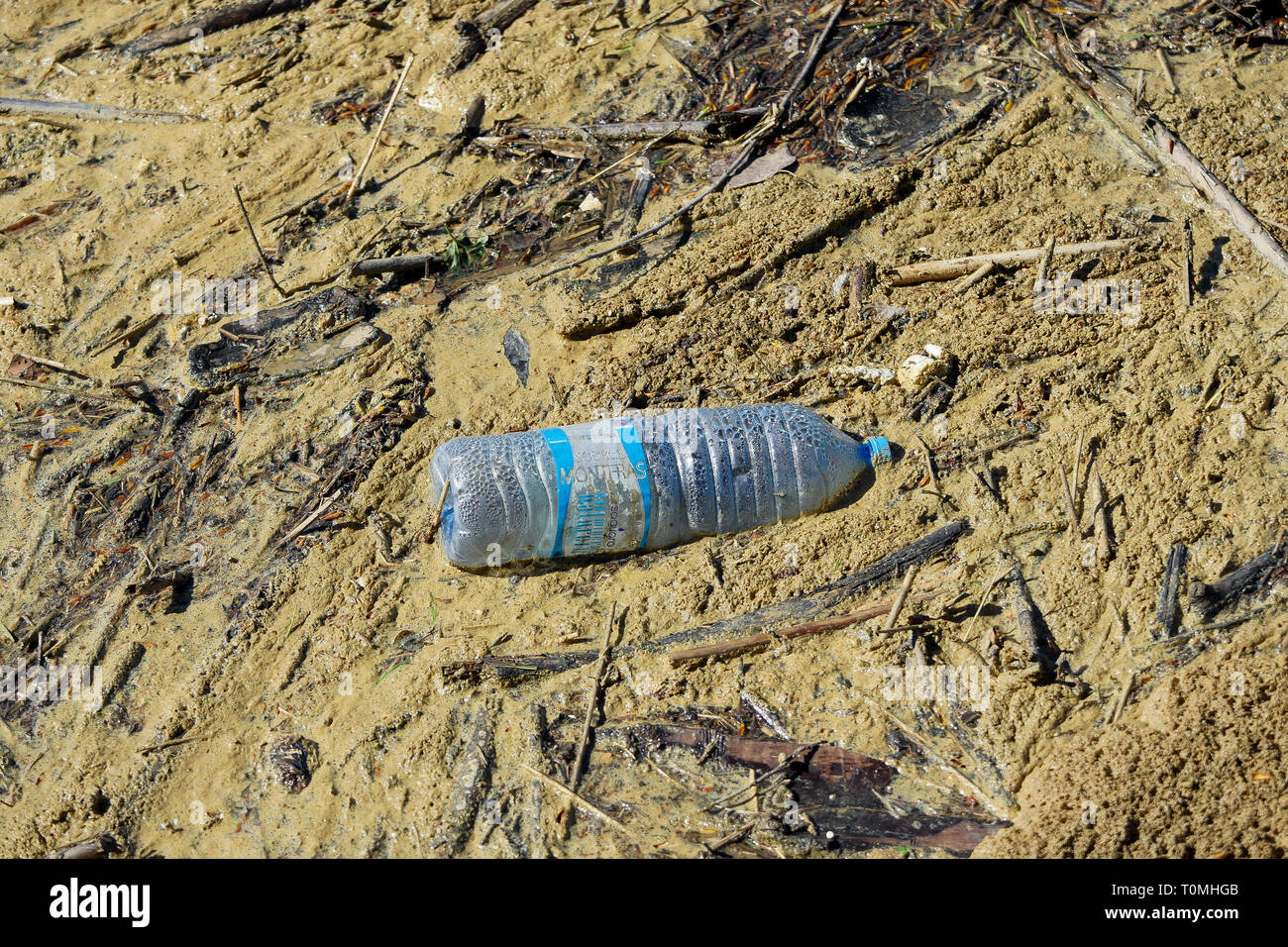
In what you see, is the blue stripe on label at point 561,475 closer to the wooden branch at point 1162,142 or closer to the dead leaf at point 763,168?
the dead leaf at point 763,168

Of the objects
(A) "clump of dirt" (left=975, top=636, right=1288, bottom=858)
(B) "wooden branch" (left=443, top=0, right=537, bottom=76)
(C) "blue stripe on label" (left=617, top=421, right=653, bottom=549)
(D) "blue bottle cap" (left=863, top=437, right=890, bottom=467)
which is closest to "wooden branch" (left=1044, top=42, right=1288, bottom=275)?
(D) "blue bottle cap" (left=863, top=437, right=890, bottom=467)

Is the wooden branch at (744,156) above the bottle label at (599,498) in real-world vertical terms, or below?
above

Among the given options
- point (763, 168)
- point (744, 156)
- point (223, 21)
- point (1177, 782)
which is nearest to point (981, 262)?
point (763, 168)

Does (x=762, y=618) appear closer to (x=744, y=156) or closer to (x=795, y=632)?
(x=795, y=632)

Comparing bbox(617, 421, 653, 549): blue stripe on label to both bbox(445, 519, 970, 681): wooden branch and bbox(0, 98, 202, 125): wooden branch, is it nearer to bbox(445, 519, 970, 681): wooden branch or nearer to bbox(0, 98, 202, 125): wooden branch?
bbox(445, 519, 970, 681): wooden branch

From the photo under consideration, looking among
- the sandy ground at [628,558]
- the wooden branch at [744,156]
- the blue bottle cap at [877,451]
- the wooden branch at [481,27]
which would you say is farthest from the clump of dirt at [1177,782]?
the wooden branch at [481,27]

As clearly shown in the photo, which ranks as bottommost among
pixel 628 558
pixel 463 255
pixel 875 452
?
pixel 628 558
